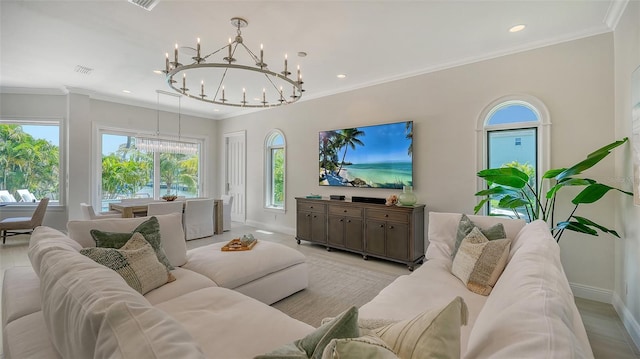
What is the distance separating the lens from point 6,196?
554 cm

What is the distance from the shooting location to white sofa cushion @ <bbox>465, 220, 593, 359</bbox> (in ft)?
2.24

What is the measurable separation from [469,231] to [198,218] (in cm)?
490

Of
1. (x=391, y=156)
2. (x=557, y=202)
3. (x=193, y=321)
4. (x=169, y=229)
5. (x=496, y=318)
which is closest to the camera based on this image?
(x=496, y=318)

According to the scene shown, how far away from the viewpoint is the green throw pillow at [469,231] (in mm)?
2299

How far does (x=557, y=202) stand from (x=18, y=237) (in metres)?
9.04

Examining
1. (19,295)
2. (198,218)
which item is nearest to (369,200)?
(198,218)

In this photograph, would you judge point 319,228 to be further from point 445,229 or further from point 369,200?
point 445,229

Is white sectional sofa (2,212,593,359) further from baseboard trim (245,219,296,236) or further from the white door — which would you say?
the white door

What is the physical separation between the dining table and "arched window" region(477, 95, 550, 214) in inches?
198

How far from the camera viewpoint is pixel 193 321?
5.32 ft

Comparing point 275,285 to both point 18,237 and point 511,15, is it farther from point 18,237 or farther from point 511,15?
point 18,237

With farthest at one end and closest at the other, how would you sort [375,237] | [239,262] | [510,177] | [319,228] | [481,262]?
1. [319,228]
2. [375,237]
3. [510,177]
4. [239,262]
5. [481,262]

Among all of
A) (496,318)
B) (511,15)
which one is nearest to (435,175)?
(511,15)

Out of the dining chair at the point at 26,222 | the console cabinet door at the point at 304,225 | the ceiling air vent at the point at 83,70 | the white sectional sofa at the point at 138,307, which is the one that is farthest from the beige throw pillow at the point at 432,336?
the dining chair at the point at 26,222
